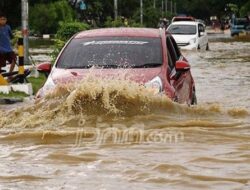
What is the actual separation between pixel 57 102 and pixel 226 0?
91648 mm

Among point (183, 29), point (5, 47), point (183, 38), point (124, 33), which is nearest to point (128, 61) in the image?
point (124, 33)

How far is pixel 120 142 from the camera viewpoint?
27.9 ft

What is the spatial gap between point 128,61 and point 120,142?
85.8 inches

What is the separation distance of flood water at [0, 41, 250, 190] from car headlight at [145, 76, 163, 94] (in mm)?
88

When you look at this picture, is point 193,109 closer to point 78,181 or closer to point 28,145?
point 28,145

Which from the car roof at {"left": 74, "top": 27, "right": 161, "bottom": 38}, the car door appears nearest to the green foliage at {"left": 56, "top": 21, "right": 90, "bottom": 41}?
the car door

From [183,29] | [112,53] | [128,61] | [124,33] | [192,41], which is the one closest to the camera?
[128,61]

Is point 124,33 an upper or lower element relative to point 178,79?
upper

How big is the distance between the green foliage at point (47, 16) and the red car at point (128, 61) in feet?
168

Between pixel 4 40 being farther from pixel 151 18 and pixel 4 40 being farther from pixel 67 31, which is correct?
pixel 151 18

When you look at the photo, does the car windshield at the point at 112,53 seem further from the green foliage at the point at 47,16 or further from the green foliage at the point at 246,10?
the green foliage at the point at 246,10

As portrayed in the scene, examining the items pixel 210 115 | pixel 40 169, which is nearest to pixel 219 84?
pixel 210 115

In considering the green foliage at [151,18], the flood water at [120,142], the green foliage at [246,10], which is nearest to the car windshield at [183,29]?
the flood water at [120,142]

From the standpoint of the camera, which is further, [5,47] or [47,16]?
[47,16]
